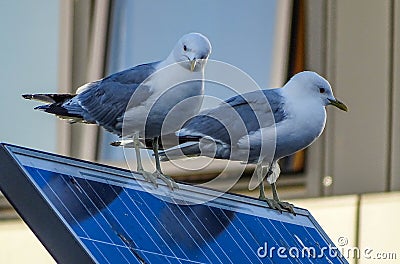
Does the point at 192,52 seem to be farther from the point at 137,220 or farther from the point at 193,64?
the point at 137,220

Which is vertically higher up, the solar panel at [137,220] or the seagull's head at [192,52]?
the seagull's head at [192,52]

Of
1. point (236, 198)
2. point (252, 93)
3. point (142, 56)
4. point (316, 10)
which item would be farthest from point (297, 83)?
point (316, 10)

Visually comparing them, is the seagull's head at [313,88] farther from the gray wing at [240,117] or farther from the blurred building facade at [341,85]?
the blurred building facade at [341,85]

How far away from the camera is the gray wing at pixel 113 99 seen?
1.21m

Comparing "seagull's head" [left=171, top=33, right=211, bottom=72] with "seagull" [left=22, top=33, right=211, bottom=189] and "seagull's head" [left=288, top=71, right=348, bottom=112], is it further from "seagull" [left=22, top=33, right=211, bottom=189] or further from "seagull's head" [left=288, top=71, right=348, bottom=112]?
"seagull's head" [left=288, top=71, right=348, bottom=112]

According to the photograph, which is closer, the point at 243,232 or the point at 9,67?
the point at 243,232

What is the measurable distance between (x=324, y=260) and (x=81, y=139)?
104 centimetres

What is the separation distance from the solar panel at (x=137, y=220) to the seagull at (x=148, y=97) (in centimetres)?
12

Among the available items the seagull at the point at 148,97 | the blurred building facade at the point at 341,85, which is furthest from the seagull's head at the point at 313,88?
the blurred building facade at the point at 341,85

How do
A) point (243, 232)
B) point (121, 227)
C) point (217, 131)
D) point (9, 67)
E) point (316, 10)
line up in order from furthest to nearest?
point (316, 10)
point (9, 67)
point (217, 131)
point (243, 232)
point (121, 227)

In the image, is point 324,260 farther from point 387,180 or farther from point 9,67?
point 387,180

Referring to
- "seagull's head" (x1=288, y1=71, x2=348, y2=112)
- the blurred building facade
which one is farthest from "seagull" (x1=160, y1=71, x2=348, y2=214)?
the blurred building facade

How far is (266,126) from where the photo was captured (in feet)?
4.20

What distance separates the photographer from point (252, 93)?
133 centimetres
